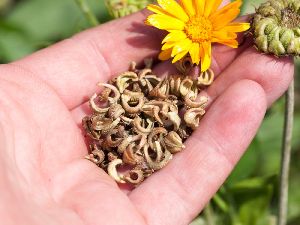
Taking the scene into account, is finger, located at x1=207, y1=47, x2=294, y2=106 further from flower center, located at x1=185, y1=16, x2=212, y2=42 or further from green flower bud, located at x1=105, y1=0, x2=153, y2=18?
green flower bud, located at x1=105, y1=0, x2=153, y2=18

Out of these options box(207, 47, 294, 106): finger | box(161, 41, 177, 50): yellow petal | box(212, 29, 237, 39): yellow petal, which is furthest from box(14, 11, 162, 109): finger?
box(207, 47, 294, 106): finger

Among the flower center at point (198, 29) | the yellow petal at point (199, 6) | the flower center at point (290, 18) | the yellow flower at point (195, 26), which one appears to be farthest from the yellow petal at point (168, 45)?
the flower center at point (290, 18)

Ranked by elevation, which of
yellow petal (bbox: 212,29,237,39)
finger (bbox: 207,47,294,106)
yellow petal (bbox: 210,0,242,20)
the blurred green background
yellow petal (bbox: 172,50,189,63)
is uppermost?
yellow petal (bbox: 210,0,242,20)

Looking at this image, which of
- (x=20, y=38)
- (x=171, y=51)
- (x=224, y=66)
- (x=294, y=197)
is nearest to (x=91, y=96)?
(x=171, y=51)

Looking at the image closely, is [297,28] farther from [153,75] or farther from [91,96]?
[91,96]

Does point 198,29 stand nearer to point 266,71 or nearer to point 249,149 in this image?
point 266,71

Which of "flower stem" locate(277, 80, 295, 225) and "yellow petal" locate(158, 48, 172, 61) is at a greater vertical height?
"yellow petal" locate(158, 48, 172, 61)
